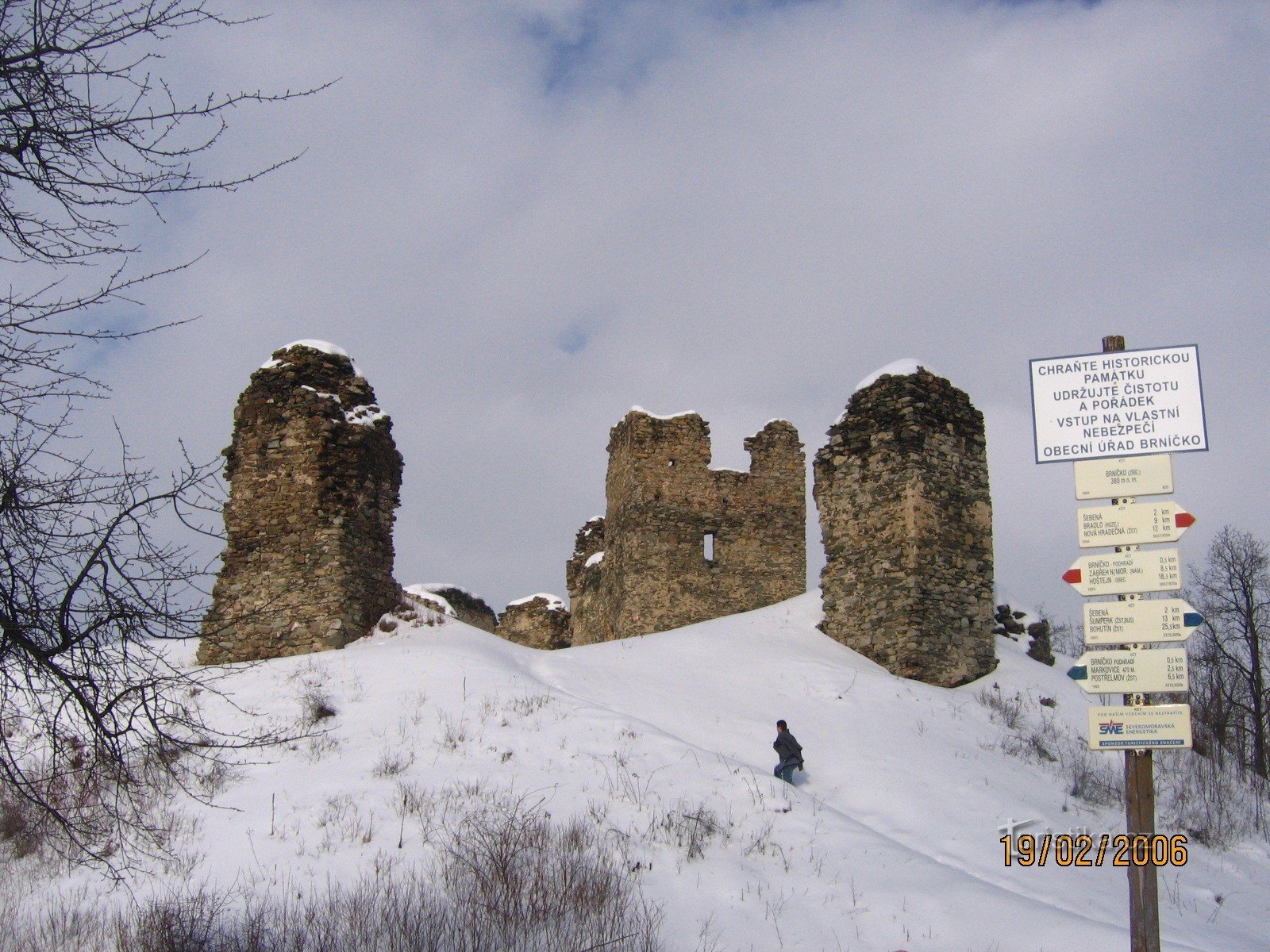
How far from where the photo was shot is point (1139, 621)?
6.14 m

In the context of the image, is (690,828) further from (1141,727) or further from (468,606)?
(468,606)

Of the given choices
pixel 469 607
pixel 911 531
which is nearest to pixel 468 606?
pixel 469 607

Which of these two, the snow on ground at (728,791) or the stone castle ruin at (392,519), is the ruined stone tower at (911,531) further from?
the snow on ground at (728,791)

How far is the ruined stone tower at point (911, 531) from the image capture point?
15383 millimetres

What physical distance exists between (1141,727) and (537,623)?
20.9 metres

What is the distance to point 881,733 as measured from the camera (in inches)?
493

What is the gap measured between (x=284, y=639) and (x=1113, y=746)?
11.4 meters

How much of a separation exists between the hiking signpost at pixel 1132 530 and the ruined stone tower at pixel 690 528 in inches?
607

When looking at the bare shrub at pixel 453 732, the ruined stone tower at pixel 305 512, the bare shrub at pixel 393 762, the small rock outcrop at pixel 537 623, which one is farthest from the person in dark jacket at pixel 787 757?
the small rock outcrop at pixel 537 623

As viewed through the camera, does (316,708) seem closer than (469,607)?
Yes

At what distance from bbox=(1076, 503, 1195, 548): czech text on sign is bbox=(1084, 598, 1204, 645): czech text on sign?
0.38 m

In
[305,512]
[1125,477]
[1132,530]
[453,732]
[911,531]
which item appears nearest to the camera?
[1132,530]
